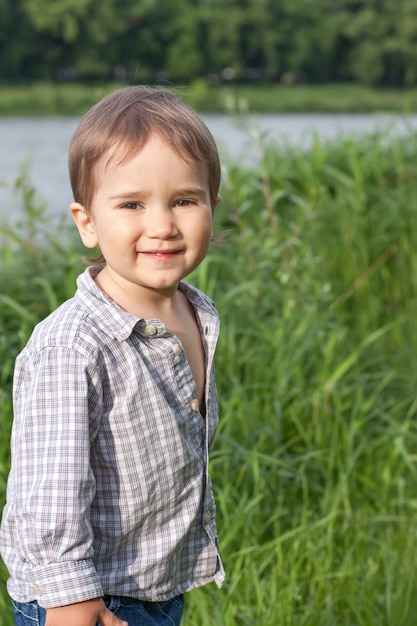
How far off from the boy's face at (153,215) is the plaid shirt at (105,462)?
7 cm

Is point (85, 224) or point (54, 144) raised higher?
point (54, 144)

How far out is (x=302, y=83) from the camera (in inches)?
500

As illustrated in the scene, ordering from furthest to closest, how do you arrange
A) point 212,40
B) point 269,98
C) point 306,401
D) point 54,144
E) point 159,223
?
1. point 212,40
2. point 269,98
3. point 54,144
4. point 306,401
5. point 159,223

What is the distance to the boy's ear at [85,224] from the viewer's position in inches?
55.1

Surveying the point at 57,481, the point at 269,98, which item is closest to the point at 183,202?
the point at 57,481

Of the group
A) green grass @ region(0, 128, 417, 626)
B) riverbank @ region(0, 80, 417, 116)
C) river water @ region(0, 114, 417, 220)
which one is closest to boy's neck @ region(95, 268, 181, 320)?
green grass @ region(0, 128, 417, 626)

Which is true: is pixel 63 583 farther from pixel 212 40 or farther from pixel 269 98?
pixel 212 40

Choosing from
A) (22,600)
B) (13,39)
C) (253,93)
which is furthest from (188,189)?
(253,93)

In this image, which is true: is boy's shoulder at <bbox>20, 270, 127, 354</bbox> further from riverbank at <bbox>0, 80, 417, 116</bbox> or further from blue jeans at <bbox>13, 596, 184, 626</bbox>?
riverbank at <bbox>0, 80, 417, 116</bbox>

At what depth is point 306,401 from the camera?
9.37 feet

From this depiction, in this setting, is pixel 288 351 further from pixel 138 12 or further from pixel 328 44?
pixel 328 44

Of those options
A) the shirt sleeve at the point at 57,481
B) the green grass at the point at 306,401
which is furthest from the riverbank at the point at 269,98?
the shirt sleeve at the point at 57,481

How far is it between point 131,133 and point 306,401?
5.50 ft

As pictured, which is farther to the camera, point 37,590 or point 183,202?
point 183,202
